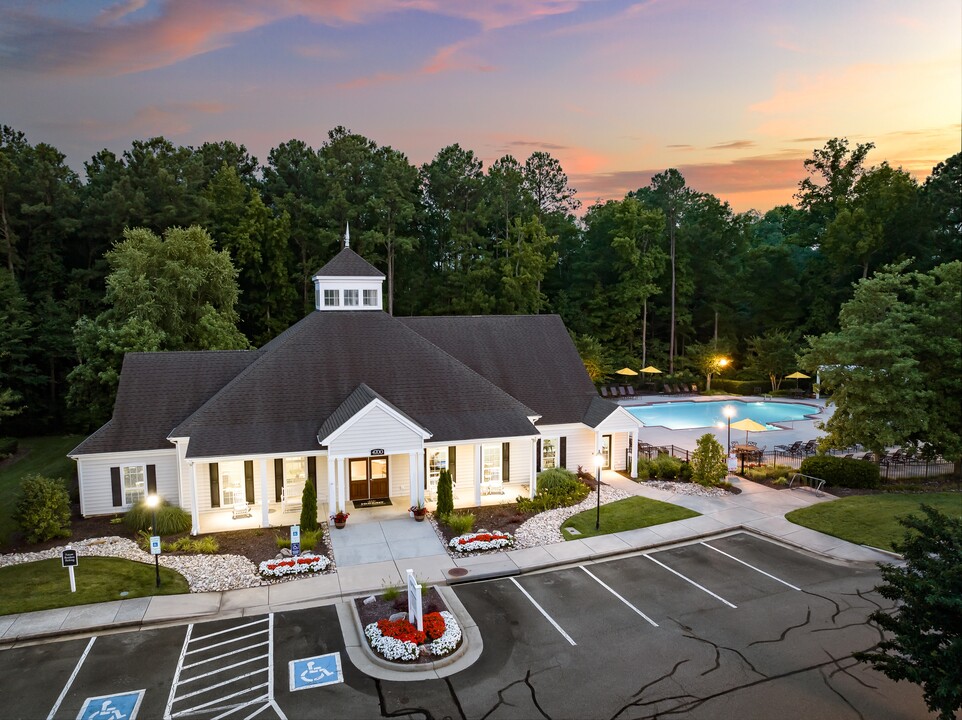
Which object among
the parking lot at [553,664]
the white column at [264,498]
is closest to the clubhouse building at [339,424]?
the white column at [264,498]

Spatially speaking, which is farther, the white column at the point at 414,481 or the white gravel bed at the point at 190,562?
the white column at the point at 414,481

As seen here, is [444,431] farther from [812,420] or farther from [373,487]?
[812,420]

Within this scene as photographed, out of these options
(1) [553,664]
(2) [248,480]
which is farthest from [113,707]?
(2) [248,480]

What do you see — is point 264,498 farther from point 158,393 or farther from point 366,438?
point 158,393

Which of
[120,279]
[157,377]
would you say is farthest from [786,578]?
[120,279]

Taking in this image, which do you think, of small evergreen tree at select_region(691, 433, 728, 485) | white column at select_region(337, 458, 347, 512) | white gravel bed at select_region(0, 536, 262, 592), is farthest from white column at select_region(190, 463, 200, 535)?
small evergreen tree at select_region(691, 433, 728, 485)

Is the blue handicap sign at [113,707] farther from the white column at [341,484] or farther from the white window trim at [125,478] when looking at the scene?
the white window trim at [125,478]
